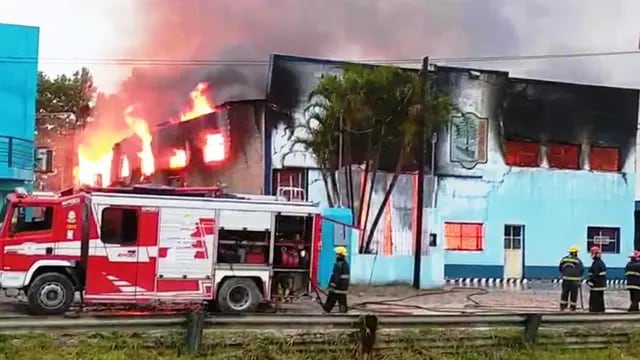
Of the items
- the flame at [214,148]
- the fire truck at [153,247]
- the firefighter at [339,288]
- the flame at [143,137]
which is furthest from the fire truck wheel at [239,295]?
the flame at [143,137]

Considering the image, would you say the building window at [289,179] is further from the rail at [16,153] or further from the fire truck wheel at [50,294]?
the fire truck wheel at [50,294]

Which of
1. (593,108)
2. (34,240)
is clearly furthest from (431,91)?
(34,240)

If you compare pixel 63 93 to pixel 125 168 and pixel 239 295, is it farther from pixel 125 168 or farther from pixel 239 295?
pixel 239 295

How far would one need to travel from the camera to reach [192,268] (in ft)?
48.5

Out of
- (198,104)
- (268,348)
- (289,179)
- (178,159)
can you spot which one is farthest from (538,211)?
(268,348)

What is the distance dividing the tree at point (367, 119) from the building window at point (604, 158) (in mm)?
6951

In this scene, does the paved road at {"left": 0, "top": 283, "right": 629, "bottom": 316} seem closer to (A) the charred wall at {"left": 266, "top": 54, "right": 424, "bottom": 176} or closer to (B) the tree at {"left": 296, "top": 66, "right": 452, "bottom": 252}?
(B) the tree at {"left": 296, "top": 66, "right": 452, "bottom": 252}

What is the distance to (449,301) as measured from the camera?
20.7m

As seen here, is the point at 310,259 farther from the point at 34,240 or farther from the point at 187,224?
the point at 34,240

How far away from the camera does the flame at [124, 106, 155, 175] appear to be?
3167 centimetres

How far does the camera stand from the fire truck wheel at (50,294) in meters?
14.0

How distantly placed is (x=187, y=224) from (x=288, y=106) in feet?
37.3

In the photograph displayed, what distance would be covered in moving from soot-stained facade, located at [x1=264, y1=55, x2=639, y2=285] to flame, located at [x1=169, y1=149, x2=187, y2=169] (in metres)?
4.63

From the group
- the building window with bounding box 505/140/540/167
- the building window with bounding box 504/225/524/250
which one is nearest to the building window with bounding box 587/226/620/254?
the building window with bounding box 504/225/524/250
